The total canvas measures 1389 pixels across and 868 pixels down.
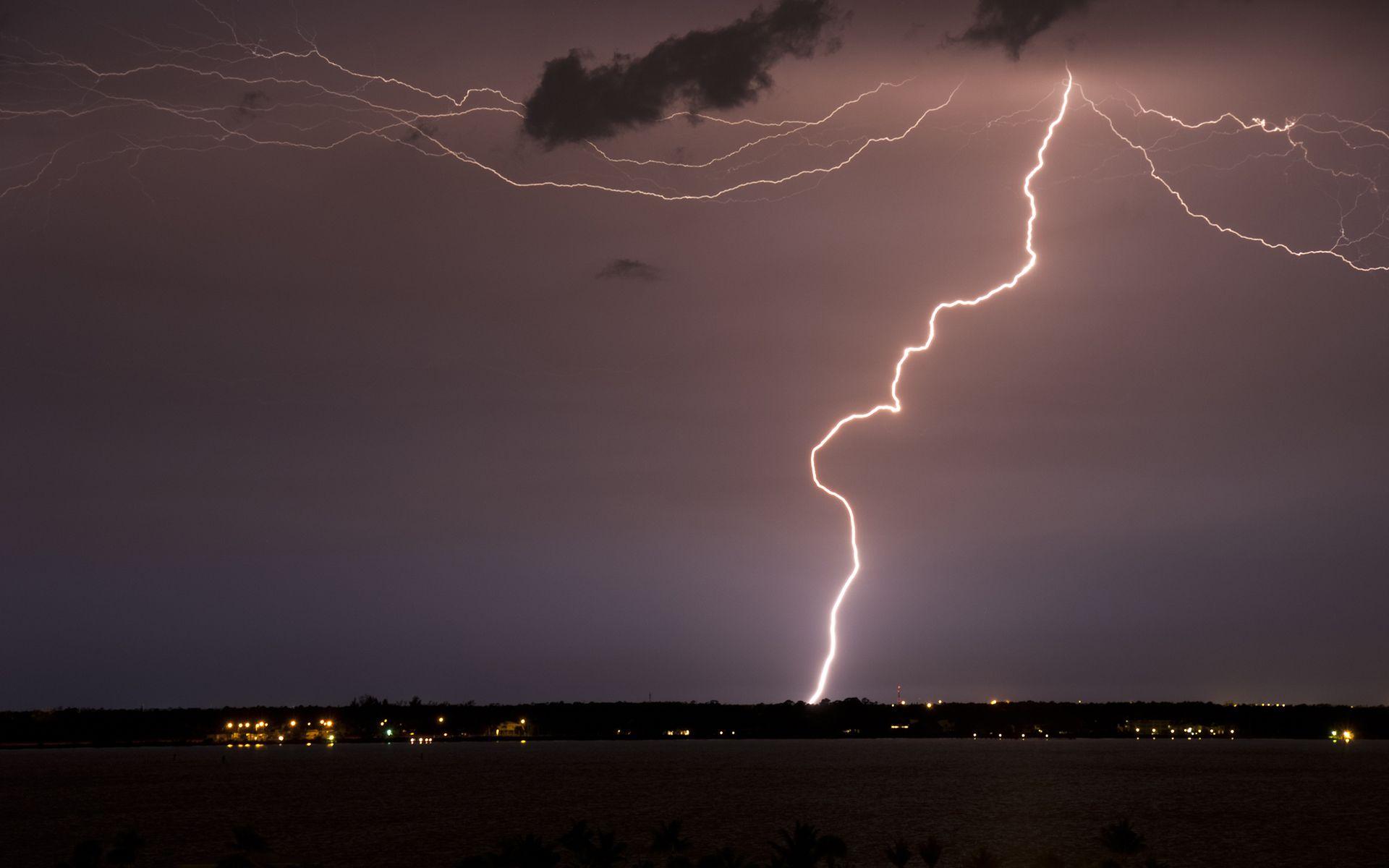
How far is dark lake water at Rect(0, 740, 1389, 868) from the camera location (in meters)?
64.9

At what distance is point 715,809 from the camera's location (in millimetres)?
89312

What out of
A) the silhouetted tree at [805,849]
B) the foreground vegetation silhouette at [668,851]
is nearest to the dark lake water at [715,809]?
the foreground vegetation silhouette at [668,851]

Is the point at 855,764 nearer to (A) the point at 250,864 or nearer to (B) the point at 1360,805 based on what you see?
(B) the point at 1360,805

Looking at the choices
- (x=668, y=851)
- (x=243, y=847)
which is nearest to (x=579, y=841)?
(x=668, y=851)

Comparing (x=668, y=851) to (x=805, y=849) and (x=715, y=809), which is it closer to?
(x=805, y=849)

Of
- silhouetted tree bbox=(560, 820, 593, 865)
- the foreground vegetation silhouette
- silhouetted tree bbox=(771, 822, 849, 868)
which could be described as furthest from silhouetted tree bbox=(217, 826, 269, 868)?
silhouetted tree bbox=(771, 822, 849, 868)

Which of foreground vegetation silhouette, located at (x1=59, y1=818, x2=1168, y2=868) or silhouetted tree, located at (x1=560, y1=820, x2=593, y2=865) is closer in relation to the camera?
foreground vegetation silhouette, located at (x1=59, y1=818, x2=1168, y2=868)

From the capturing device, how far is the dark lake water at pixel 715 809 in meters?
64.9

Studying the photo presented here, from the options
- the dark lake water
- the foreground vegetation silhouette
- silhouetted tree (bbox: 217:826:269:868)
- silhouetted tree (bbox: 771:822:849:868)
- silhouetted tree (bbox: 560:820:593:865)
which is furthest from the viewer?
the dark lake water

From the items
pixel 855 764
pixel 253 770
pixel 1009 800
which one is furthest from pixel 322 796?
pixel 855 764

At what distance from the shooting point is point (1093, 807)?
91.9 metres

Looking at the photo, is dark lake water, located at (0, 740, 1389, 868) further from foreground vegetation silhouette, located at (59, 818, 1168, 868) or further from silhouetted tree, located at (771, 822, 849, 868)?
silhouetted tree, located at (771, 822, 849, 868)

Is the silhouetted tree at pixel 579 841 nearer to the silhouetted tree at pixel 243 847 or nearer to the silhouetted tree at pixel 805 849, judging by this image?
the silhouetted tree at pixel 805 849

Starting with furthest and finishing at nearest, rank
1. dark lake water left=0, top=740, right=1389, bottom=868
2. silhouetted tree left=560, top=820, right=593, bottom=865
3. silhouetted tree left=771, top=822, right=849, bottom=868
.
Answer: dark lake water left=0, top=740, right=1389, bottom=868
silhouetted tree left=560, top=820, right=593, bottom=865
silhouetted tree left=771, top=822, right=849, bottom=868
